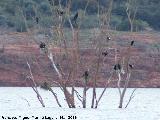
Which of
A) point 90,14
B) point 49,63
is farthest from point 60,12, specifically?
point 90,14

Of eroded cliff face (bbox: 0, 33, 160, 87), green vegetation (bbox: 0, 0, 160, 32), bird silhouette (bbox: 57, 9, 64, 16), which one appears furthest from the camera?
green vegetation (bbox: 0, 0, 160, 32)

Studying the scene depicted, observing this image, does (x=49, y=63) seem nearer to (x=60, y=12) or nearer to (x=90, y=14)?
(x=90, y=14)

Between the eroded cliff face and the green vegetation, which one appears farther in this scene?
the green vegetation

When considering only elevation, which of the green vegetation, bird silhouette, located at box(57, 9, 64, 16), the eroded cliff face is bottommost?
the eroded cliff face

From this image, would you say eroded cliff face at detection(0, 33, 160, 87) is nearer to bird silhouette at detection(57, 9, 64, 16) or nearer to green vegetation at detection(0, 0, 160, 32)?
green vegetation at detection(0, 0, 160, 32)

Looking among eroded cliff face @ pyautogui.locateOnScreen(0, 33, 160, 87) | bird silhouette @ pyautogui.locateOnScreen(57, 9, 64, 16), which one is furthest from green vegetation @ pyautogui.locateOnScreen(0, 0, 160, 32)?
bird silhouette @ pyautogui.locateOnScreen(57, 9, 64, 16)

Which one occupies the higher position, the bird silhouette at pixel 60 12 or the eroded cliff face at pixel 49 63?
the bird silhouette at pixel 60 12

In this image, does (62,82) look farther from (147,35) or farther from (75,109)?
(147,35)

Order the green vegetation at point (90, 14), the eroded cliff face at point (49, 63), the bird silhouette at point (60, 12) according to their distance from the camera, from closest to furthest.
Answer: the bird silhouette at point (60, 12), the eroded cliff face at point (49, 63), the green vegetation at point (90, 14)

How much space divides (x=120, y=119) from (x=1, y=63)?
58.4 m

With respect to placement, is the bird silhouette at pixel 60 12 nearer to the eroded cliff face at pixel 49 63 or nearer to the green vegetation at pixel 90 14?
the eroded cliff face at pixel 49 63

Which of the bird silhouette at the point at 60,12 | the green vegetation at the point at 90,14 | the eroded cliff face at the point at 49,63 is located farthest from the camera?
the green vegetation at the point at 90,14

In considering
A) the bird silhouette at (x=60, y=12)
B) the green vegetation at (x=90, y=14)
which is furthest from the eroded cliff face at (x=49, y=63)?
the bird silhouette at (x=60, y=12)

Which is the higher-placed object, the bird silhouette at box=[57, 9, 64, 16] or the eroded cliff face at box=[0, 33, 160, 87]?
the bird silhouette at box=[57, 9, 64, 16]
